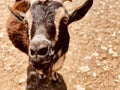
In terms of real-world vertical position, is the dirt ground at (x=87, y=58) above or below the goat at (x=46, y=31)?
below

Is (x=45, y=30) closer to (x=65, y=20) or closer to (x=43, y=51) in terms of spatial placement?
(x=43, y=51)

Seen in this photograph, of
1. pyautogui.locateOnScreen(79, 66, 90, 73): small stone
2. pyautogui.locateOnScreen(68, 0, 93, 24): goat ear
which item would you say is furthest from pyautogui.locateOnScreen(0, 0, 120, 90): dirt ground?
pyautogui.locateOnScreen(68, 0, 93, 24): goat ear

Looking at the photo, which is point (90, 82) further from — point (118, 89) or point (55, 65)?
point (55, 65)

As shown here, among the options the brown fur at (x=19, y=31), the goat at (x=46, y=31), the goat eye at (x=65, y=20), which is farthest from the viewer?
the brown fur at (x=19, y=31)

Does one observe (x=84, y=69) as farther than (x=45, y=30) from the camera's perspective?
Yes

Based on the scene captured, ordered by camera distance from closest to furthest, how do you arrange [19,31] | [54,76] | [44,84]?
[19,31] < [54,76] < [44,84]

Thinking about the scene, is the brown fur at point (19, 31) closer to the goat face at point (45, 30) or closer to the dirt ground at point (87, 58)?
the dirt ground at point (87, 58)

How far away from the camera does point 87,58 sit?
8133 millimetres

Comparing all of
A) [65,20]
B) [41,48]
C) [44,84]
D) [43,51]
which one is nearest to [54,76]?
[44,84]

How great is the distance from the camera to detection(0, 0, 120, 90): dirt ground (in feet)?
24.9

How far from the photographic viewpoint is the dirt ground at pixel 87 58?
7.60 m

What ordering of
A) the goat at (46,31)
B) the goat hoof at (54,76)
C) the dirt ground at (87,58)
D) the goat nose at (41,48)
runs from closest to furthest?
the goat nose at (41,48) → the goat at (46,31) → the goat hoof at (54,76) → the dirt ground at (87,58)

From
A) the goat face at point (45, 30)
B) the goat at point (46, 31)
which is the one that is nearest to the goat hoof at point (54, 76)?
the goat at point (46, 31)

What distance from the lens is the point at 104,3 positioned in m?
10.1
